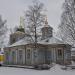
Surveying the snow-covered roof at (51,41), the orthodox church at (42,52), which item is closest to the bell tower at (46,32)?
the snow-covered roof at (51,41)

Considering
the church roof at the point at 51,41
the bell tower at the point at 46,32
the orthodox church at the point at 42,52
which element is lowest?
the orthodox church at the point at 42,52

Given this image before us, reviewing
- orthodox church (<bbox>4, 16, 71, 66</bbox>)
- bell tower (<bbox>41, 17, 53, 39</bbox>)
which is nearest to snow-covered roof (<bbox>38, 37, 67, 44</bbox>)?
orthodox church (<bbox>4, 16, 71, 66</bbox>)

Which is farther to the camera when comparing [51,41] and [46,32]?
[46,32]

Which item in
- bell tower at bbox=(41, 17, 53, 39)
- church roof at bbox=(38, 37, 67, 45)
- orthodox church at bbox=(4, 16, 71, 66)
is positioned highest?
bell tower at bbox=(41, 17, 53, 39)

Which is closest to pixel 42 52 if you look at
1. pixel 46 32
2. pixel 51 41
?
A: pixel 51 41

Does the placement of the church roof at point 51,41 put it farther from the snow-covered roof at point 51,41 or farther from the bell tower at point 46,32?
the bell tower at point 46,32

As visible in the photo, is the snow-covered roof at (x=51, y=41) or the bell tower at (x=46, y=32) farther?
the bell tower at (x=46, y=32)

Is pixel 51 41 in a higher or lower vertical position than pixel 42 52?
higher

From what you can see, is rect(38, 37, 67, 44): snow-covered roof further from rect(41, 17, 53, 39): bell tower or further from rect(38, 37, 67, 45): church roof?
rect(41, 17, 53, 39): bell tower

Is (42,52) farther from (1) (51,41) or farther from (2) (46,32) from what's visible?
(2) (46,32)

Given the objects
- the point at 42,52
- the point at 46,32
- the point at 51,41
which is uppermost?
the point at 46,32

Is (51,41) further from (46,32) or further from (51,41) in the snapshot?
(46,32)

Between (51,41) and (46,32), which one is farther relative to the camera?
(46,32)

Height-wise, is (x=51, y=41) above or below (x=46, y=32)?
below
